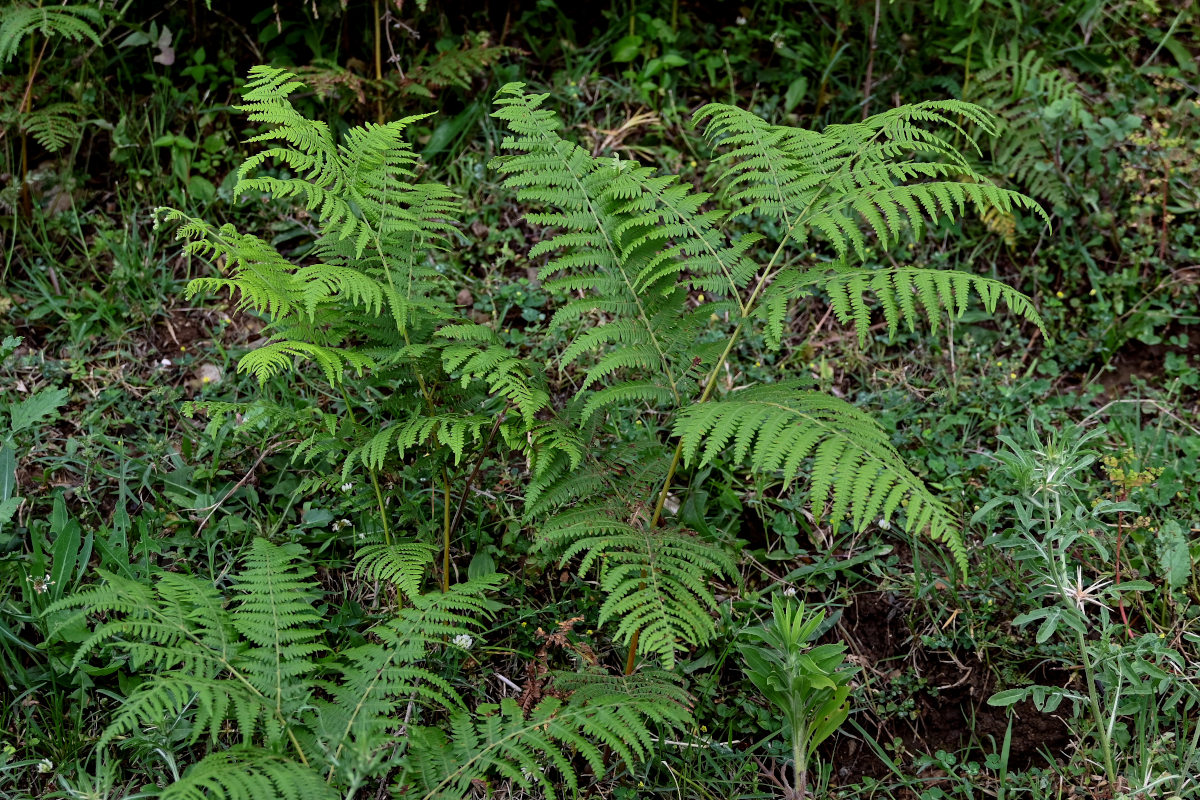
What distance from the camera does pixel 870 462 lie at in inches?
87.2

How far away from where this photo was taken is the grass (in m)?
2.87

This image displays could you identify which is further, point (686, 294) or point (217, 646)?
point (686, 294)

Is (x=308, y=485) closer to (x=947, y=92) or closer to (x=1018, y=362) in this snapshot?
(x=1018, y=362)

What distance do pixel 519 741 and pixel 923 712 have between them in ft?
4.44

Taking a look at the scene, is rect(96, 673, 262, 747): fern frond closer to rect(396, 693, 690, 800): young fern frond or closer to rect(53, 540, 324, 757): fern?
rect(53, 540, 324, 757): fern

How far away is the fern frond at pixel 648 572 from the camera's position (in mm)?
2297

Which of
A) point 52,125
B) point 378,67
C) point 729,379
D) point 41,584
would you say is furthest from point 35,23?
point 729,379

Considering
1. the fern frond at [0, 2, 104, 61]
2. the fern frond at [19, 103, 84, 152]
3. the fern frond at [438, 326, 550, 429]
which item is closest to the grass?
the fern frond at [19, 103, 84, 152]

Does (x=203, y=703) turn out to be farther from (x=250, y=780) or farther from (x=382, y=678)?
(x=382, y=678)

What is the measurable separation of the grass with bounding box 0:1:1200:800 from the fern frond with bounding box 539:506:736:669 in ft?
0.74

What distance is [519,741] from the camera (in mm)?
2326

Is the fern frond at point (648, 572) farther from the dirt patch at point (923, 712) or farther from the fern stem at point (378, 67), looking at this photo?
the fern stem at point (378, 67)

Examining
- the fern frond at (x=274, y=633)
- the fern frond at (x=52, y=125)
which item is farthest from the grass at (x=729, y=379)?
the fern frond at (x=274, y=633)

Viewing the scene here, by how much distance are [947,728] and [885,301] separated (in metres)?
1.42
